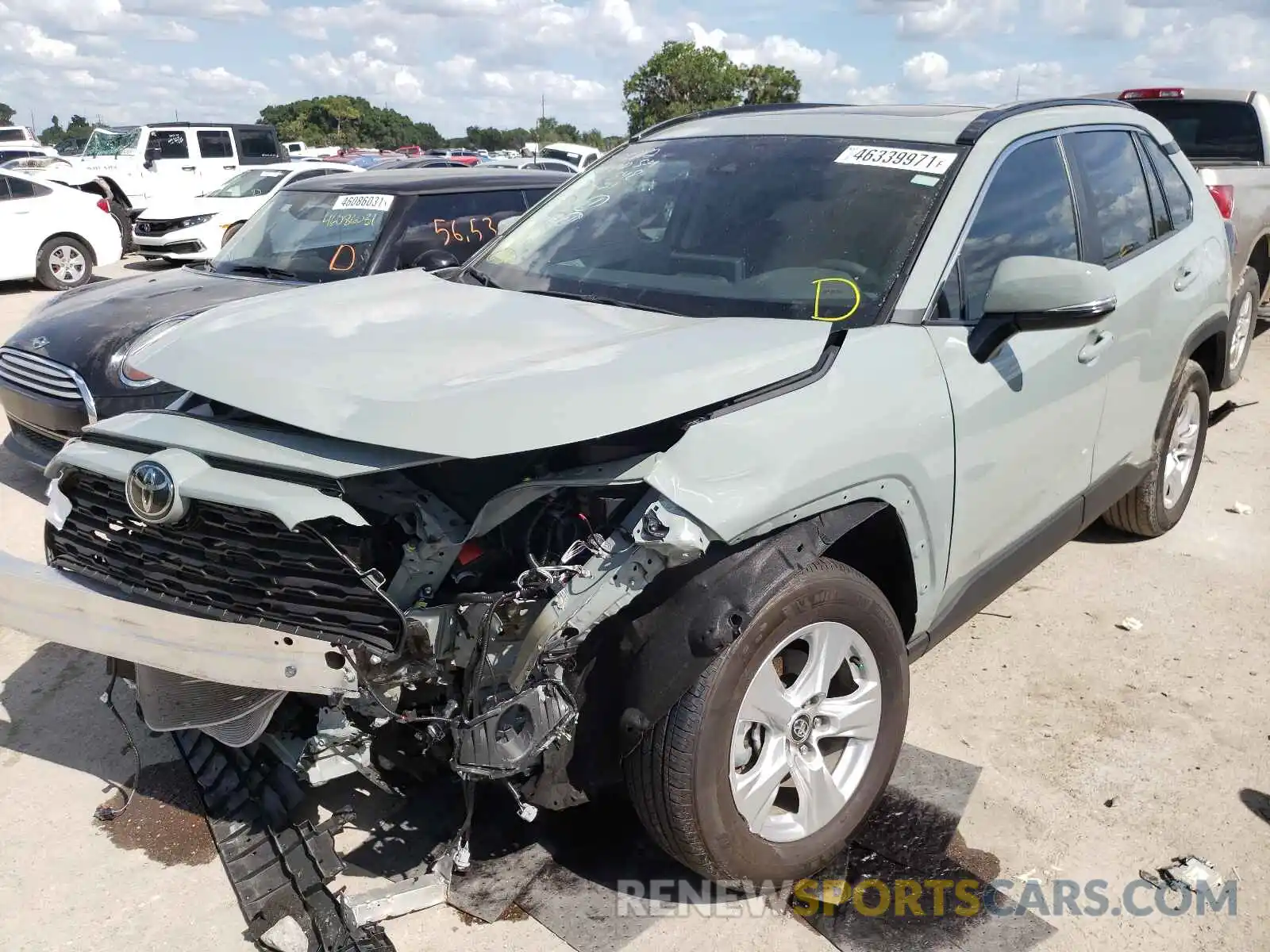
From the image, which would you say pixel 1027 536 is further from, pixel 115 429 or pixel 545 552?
pixel 115 429

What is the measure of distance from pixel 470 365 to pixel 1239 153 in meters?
8.41

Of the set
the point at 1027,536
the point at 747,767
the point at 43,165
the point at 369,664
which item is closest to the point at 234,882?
the point at 369,664

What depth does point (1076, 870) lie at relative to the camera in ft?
9.32

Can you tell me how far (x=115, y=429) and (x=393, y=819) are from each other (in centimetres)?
137

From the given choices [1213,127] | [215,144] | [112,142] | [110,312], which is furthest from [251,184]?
[1213,127]

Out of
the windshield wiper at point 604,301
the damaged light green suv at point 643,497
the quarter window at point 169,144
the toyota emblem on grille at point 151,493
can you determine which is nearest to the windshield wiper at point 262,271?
the damaged light green suv at point 643,497

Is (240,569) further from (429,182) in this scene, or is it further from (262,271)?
(429,182)

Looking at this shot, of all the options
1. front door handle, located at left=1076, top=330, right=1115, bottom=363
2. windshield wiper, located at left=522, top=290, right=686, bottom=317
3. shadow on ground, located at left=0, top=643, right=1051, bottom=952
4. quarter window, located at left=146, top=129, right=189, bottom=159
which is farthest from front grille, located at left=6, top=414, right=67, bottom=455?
quarter window, located at left=146, top=129, right=189, bottom=159

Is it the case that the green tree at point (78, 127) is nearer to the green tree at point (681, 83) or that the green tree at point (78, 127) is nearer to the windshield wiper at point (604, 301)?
the green tree at point (681, 83)

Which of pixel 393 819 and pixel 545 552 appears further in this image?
pixel 393 819

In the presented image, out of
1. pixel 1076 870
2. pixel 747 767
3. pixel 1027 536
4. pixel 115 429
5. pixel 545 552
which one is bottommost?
pixel 1076 870

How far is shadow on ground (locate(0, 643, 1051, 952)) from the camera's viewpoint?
2654mm

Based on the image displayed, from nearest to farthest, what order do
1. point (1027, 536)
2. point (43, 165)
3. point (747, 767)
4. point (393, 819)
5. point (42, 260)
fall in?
point (747, 767) < point (393, 819) < point (1027, 536) < point (42, 260) < point (43, 165)

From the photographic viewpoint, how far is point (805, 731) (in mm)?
2701
